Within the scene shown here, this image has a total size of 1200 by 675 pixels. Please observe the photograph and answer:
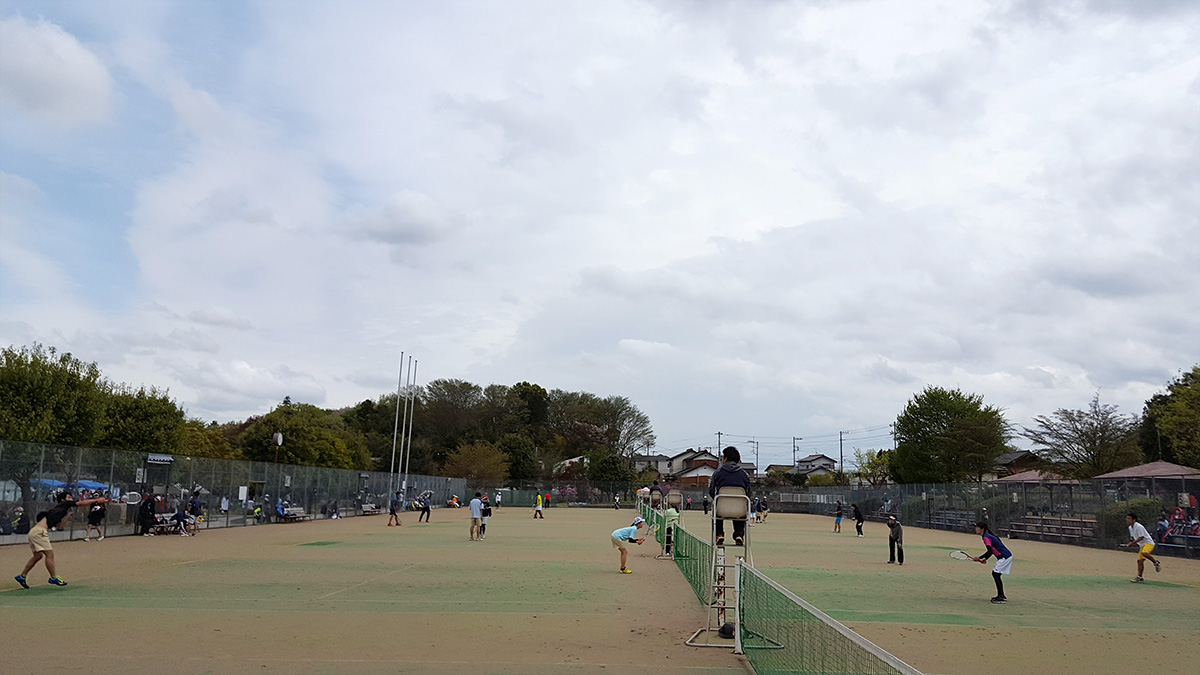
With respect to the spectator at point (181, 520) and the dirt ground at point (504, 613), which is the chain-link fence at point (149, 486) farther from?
the dirt ground at point (504, 613)

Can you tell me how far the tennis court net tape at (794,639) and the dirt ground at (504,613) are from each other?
0.39 meters

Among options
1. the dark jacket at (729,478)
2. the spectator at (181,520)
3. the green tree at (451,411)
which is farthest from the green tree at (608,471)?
the dark jacket at (729,478)

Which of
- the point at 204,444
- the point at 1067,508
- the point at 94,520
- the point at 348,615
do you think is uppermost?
the point at 204,444

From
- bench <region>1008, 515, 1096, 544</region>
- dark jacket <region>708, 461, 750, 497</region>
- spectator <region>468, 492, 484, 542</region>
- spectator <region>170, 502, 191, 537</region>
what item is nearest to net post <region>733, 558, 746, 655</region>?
dark jacket <region>708, 461, 750, 497</region>

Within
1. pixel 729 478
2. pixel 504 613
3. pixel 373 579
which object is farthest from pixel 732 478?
pixel 373 579

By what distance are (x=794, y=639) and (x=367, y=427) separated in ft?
352

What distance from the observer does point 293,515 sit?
4256 centimetres

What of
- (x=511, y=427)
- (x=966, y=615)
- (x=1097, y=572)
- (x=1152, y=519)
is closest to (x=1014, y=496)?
(x=1152, y=519)

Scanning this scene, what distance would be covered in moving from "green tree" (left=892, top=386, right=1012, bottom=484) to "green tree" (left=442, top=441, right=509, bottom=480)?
41805 mm

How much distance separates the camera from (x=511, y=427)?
106062 mm

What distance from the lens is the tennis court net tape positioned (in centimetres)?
596

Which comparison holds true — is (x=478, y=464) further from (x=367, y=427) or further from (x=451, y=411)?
(x=367, y=427)

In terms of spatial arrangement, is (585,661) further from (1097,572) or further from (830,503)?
(830,503)

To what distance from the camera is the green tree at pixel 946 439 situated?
253ft
